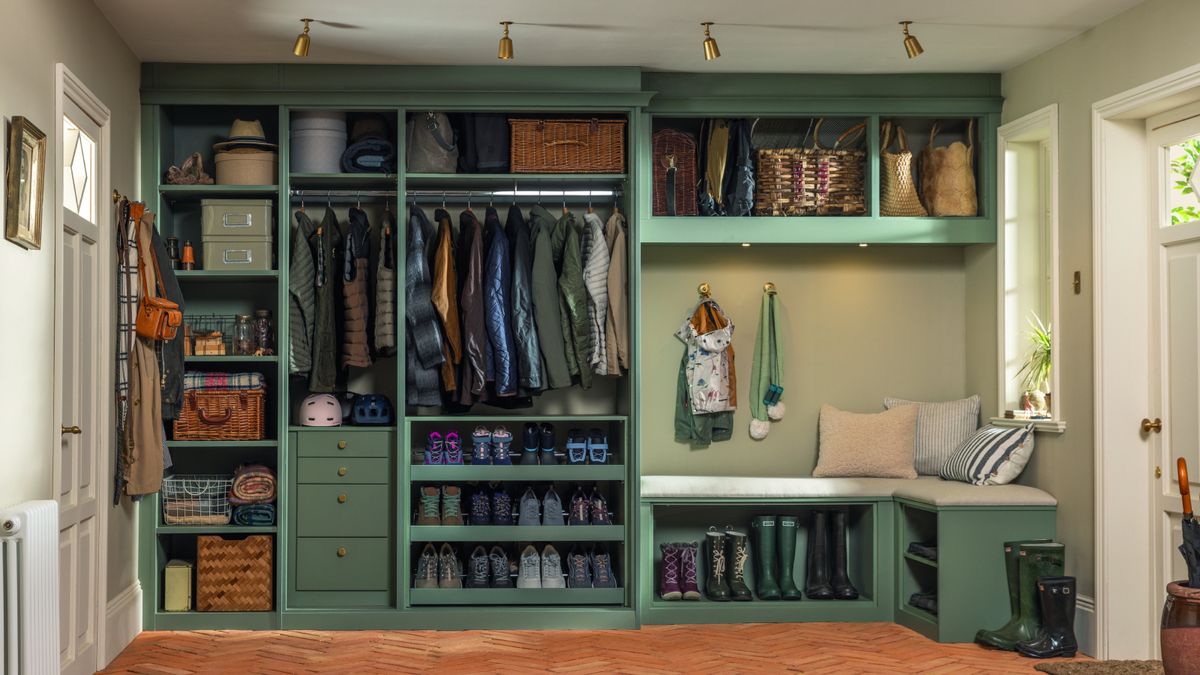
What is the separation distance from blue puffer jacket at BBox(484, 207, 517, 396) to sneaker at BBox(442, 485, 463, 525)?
531mm

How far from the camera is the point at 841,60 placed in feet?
18.9

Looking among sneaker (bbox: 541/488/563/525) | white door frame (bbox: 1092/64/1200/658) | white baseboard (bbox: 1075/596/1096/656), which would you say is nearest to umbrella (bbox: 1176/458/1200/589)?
white door frame (bbox: 1092/64/1200/658)

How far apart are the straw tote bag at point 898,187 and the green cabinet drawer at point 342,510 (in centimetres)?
280

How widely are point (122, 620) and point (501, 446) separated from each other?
1.81 meters

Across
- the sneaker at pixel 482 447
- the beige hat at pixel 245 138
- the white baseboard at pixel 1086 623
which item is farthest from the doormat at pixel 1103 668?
the beige hat at pixel 245 138

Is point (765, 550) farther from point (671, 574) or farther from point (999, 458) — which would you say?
point (999, 458)

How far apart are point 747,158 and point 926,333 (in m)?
1.36

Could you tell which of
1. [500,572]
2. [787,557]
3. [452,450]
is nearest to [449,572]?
[500,572]

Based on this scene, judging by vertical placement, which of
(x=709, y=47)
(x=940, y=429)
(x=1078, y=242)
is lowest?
(x=940, y=429)

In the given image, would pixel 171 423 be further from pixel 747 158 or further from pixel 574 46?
pixel 747 158

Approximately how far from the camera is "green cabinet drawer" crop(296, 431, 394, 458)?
19.1 feet

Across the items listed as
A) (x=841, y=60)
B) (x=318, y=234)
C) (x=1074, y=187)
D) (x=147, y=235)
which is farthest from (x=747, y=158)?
(x=147, y=235)

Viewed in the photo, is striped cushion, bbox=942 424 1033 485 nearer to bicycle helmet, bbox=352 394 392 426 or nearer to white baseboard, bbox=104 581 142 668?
bicycle helmet, bbox=352 394 392 426

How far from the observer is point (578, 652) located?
5.31 m
